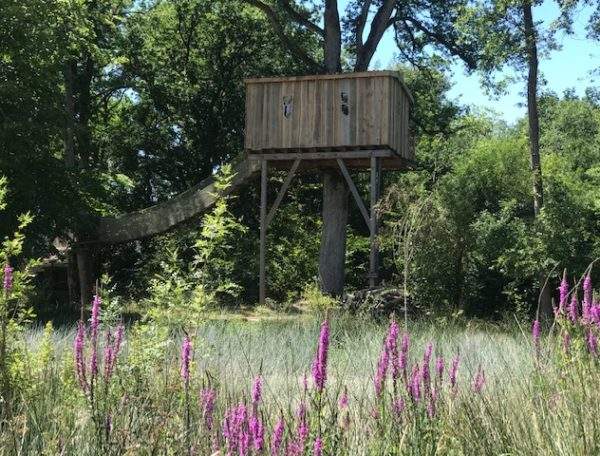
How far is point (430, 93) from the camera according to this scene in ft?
100.0

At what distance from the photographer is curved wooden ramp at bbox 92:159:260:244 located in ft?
69.2

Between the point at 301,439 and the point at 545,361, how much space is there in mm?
2291

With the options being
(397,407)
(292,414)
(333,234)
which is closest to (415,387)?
(397,407)

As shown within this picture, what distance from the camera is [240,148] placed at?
96.5 feet

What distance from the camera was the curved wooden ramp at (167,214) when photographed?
Result: 2108 cm

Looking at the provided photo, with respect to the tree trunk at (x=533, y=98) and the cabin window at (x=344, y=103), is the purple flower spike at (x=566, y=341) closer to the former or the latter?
the tree trunk at (x=533, y=98)

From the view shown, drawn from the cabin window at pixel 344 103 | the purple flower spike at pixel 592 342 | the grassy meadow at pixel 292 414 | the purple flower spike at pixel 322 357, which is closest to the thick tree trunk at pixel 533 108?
the cabin window at pixel 344 103

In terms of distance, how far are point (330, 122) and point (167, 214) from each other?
19.7 ft

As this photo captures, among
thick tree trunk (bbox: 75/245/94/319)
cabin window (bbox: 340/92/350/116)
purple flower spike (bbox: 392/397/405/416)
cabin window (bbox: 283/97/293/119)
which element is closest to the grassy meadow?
purple flower spike (bbox: 392/397/405/416)

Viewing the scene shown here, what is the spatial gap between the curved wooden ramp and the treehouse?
1.23 m

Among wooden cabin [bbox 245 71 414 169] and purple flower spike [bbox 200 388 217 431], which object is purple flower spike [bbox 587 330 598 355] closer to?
purple flower spike [bbox 200 388 217 431]

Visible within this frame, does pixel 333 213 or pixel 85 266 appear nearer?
pixel 333 213

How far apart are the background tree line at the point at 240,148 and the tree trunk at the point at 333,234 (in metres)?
1.63

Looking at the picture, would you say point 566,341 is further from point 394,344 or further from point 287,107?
point 287,107
